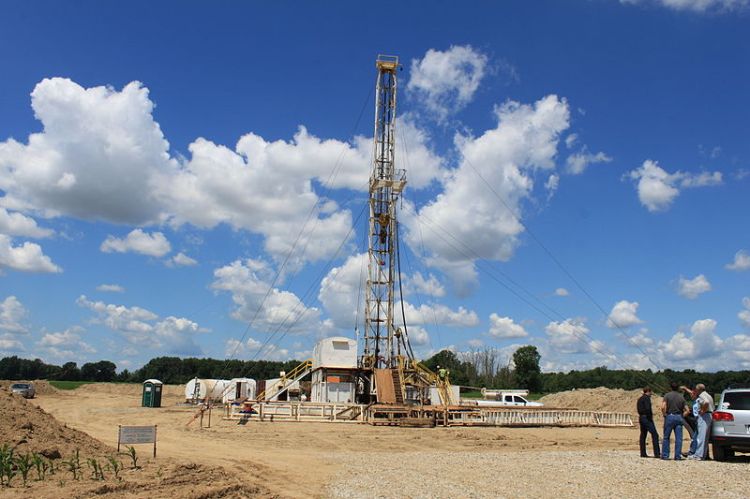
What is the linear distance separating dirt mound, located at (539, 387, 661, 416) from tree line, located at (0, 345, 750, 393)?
68.5 ft

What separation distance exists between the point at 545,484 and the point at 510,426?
17.6m

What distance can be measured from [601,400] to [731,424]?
35.6 m

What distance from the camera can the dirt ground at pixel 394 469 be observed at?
980 centimetres

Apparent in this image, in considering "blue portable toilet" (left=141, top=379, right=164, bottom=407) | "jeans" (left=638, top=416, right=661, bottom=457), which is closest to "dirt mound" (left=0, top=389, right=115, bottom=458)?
"jeans" (left=638, top=416, right=661, bottom=457)

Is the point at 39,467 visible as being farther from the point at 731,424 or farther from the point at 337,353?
the point at 337,353

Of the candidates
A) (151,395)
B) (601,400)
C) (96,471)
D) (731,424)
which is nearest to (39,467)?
(96,471)

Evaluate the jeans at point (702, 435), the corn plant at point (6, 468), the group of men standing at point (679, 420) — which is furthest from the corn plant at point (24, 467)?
the jeans at point (702, 435)

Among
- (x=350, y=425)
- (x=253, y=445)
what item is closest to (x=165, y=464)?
(x=253, y=445)

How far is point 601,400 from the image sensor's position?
153 ft

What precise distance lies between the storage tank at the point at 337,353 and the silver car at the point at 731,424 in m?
20.3

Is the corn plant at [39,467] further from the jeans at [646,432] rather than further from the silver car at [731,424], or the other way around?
the silver car at [731,424]

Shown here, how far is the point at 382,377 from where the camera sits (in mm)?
30891

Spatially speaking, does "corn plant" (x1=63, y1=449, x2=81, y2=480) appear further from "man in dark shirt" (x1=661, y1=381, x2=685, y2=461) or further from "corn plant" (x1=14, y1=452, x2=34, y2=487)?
"man in dark shirt" (x1=661, y1=381, x2=685, y2=461)

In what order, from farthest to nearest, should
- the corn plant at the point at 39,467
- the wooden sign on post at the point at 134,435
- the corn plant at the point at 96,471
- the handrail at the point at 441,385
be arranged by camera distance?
the handrail at the point at 441,385, the wooden sign on post at the point at 134,435, the corn plant at the point at 96,471, the corn plant at the point at 39,467
